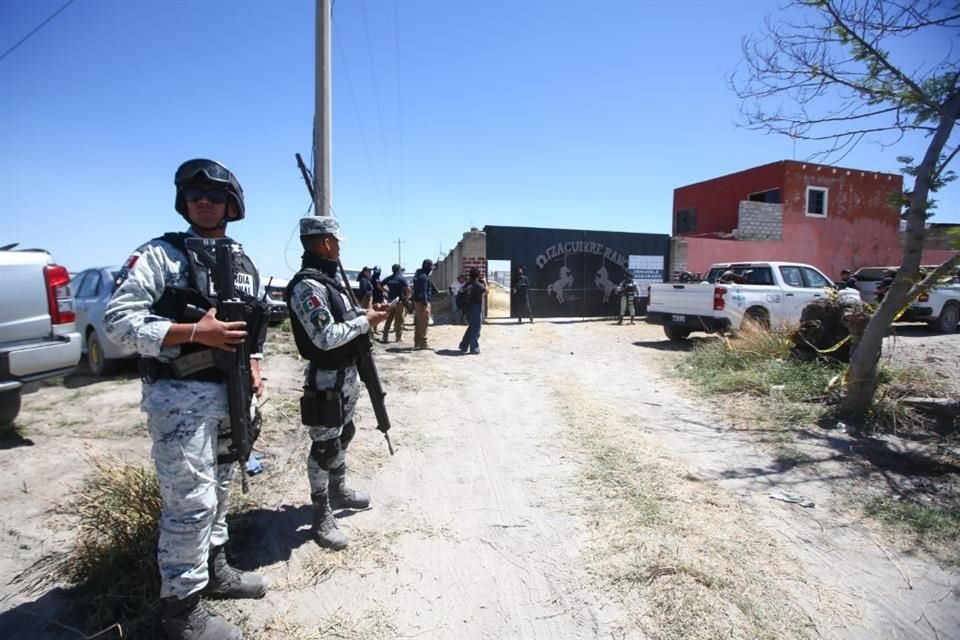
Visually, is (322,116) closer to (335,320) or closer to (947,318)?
(335,320)

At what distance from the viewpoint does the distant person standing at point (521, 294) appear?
14.4 meters

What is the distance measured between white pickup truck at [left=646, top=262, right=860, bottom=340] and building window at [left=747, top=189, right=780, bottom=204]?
12.9 m

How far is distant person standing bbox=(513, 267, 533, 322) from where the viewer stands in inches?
568

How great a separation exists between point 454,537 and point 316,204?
200 inches

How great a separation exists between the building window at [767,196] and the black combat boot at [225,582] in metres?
23.6

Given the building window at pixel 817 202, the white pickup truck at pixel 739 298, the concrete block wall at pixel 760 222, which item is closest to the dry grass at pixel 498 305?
the white pickup truck at pixel 739 298

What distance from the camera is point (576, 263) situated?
1542 cm

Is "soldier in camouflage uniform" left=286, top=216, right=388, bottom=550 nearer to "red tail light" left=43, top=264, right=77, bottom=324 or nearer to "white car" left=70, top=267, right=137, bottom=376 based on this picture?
"red tail light" left=43, top=264, right=77, bottom=324

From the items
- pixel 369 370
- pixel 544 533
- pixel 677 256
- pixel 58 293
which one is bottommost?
pixel 544 533

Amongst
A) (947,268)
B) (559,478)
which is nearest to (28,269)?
(559,478)

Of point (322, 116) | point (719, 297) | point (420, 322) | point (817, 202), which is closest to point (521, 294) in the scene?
point (420, 322)

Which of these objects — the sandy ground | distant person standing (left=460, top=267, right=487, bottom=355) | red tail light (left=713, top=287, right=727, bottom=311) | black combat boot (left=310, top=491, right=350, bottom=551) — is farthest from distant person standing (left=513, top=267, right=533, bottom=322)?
black combat boot (left=310, top=491, right=350, bottom=551)

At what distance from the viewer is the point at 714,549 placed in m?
2.62

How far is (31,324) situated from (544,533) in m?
4.07
